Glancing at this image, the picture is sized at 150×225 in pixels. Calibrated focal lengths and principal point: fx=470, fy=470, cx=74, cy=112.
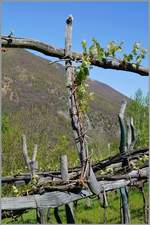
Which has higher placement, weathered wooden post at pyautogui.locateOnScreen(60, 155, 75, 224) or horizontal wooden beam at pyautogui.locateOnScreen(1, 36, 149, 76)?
horizontal wooden beam at pyautogui.locateOnScreen(1, 36, 149, 76)

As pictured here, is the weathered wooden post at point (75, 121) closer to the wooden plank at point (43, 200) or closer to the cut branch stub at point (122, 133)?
the wooden plank at point (43, 200)

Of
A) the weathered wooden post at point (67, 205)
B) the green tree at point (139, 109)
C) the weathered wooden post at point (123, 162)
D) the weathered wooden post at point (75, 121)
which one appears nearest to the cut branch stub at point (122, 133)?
the weathered wooden post at point (123, 162)

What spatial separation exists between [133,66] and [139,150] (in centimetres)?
123

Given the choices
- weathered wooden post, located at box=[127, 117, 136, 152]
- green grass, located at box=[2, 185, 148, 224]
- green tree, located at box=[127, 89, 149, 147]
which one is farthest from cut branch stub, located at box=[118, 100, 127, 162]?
green tree, located at box=[127, 89, 149, 147]

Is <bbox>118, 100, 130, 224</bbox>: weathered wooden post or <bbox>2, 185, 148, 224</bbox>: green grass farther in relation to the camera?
<bbox>2, 185, 148, 224</bbox>: green grass

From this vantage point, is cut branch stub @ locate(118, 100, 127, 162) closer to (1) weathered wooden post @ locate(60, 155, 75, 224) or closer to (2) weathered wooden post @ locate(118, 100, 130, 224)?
(2) weathered wooden post @ locate(118, 100, 130, 224)

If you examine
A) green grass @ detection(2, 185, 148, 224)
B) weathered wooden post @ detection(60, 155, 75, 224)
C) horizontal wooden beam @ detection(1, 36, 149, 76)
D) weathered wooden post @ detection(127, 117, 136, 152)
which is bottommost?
green grass @ detection(2, 185, 148, 224)

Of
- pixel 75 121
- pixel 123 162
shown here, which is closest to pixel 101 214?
pixel 123 162

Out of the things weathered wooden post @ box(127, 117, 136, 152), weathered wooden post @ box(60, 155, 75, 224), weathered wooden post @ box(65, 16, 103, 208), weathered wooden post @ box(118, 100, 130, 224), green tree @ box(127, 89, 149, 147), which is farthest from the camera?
green tree @ box(127, 89, 149, 147)

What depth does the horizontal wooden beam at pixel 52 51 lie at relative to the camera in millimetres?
2844

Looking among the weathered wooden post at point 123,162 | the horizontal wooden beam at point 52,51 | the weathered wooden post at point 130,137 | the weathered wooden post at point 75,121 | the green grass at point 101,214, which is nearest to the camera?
the horizontal wooden beam at point 52,51

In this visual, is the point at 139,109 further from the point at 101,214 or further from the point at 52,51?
the point at 52,51

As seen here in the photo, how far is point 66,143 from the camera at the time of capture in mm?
14805

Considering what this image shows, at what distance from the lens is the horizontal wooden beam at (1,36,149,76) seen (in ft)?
9.33
